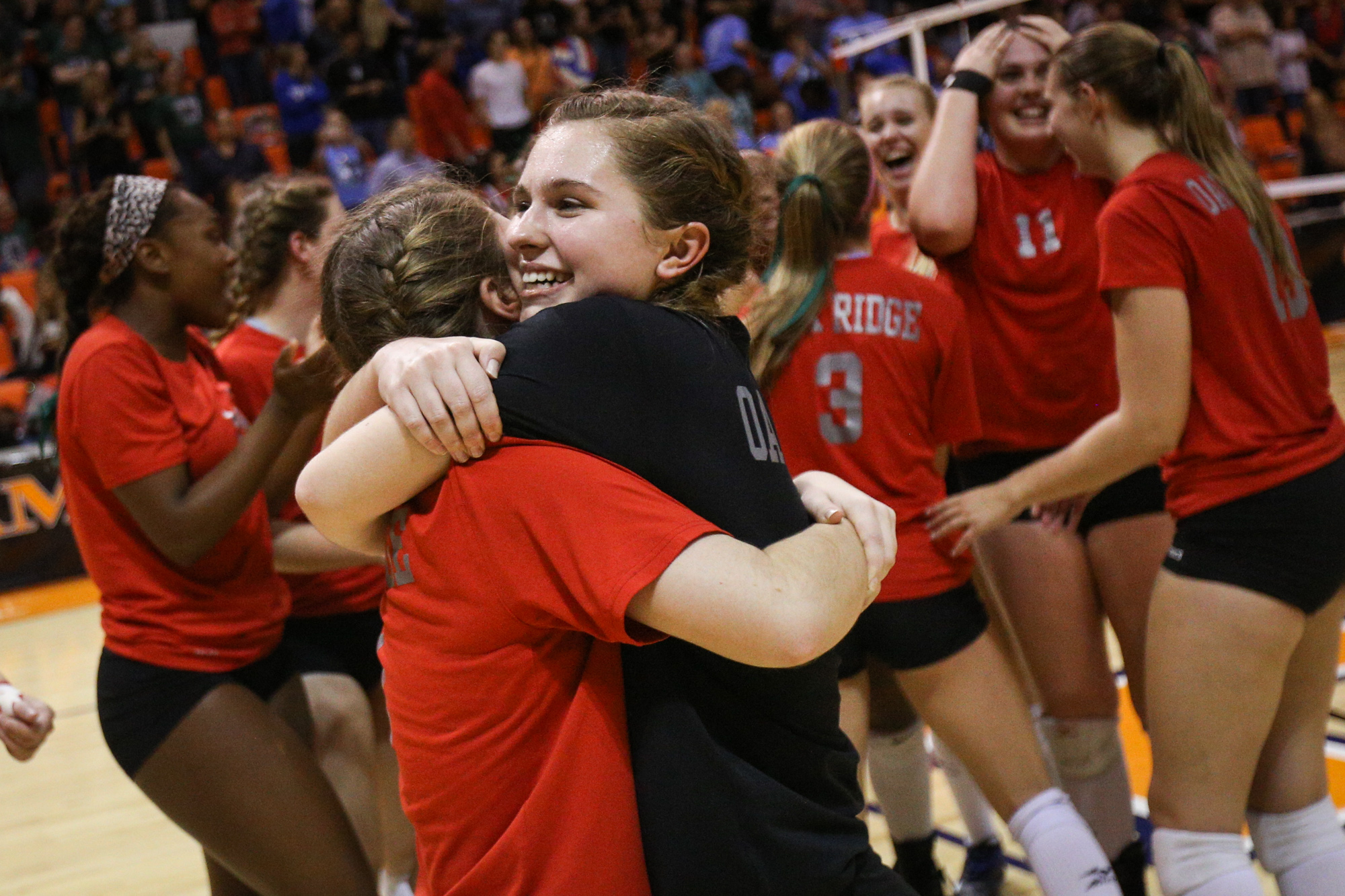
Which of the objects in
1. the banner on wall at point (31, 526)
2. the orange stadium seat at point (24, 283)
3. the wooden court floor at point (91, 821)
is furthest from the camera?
the orange stadium seat at point (24, 283)

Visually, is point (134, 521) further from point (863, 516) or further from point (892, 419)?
point (863, 516)

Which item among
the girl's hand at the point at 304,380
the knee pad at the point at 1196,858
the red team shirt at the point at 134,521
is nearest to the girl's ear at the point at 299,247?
the red team shirt at the point at 134,521

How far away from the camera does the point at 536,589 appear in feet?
4.15

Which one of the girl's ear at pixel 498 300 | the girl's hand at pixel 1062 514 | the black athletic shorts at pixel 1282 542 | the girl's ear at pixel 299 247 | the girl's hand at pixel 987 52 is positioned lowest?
the girl's hand at pixel 1062 514

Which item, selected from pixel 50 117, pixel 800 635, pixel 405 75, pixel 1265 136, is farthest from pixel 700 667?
pixel 1265 136

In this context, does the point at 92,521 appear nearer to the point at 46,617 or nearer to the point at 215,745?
the point at 215,745

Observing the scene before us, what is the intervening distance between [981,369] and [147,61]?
1070 cm

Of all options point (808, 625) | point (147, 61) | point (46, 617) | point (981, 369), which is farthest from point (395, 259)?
point (147, 61)

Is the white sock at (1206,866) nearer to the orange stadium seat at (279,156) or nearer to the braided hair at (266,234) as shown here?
the braided hair at (266,234)

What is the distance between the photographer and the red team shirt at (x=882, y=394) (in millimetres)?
2600

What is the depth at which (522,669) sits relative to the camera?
4.34 feet

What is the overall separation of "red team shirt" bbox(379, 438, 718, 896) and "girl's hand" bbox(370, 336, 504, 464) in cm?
3

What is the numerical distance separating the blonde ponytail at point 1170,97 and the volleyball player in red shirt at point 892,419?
0.52 metres

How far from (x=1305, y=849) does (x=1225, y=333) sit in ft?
3.22
